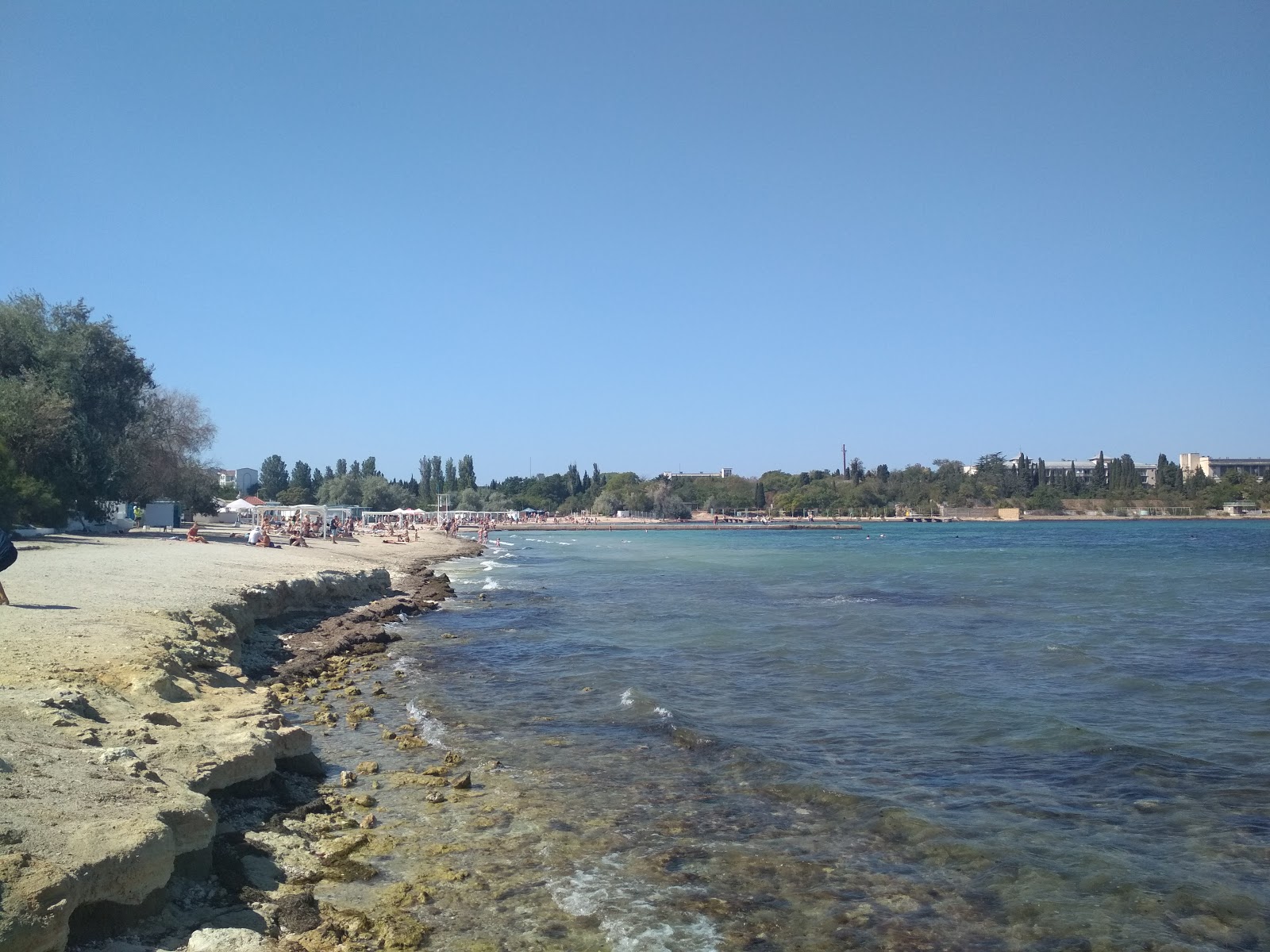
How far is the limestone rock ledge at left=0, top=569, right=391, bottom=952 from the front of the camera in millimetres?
4641

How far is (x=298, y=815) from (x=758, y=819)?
4237 millimetres

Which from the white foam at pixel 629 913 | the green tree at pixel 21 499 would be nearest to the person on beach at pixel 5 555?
the white foam at pixel 629 913

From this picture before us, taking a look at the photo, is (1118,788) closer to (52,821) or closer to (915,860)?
(915,860)

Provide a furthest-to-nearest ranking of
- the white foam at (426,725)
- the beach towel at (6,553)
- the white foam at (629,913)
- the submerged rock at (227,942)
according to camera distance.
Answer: the beach towel at (6,553) → the white foam at (426,725) → the white foam at (629,913) → the submerged rock at (227,942)

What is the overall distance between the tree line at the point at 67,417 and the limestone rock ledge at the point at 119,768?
22000 mm

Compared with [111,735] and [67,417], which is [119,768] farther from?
[67,417]

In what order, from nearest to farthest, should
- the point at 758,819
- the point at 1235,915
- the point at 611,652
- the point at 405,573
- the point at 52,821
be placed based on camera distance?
the point at 52,821 → the point at 1235,915 → the point at 758,819 → the point at 611,652 → the point at 405,573

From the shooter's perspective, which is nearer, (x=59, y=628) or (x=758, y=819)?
(x=758, y=819)

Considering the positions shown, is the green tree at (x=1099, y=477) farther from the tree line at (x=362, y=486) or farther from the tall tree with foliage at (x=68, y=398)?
the tall tree with foliage at (x=68, y=398)

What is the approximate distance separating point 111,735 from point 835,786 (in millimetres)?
7013

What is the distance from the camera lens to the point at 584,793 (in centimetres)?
907

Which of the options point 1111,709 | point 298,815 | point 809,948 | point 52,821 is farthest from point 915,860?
point 1111,709

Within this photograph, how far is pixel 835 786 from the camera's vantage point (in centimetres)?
942

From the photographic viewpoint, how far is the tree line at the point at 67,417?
29.8 meters
